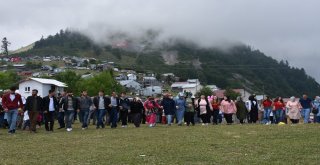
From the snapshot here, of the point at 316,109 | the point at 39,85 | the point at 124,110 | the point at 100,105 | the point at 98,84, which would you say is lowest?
the point at 316,109

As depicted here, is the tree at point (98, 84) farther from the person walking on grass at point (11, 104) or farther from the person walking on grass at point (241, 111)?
the person walking on grass at point (11, 104)

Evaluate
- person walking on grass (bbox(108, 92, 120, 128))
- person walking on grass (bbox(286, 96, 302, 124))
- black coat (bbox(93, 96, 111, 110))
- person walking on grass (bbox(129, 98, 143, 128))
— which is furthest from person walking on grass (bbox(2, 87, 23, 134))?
person walking on grass (bbox(286, 96, 302, 124))

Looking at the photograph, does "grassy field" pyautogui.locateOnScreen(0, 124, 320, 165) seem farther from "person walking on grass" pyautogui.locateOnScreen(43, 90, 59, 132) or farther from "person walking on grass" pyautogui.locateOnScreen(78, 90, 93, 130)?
"person walking on grass" pyautogui.locateOnScreen(78, 90, 93, 130)

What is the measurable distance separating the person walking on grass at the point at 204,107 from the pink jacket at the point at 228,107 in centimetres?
101

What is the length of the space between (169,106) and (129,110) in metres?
2.58

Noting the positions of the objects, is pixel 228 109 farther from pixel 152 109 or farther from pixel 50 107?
pixel 50 107

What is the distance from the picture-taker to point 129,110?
2916 centimetres

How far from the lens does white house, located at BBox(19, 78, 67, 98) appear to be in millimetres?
106706

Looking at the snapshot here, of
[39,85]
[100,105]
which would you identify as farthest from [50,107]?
[39,85]

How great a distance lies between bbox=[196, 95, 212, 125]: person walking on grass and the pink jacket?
39.9 inches

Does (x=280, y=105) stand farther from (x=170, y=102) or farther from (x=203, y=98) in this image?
(x=170, y=102)

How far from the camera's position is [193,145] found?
1488 cm

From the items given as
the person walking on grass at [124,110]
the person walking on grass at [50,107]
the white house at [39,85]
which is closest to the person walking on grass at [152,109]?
the person walking on grass at [124,110]

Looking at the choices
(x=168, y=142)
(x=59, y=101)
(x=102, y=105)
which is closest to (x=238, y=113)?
(x=102, y=105)
